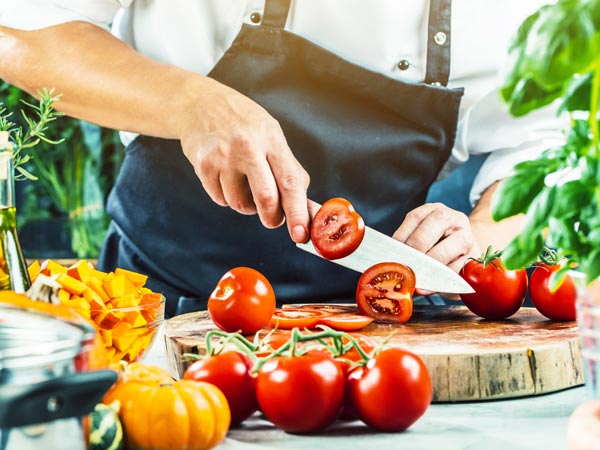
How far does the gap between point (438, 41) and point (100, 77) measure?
726mm

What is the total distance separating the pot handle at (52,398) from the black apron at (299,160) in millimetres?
1178

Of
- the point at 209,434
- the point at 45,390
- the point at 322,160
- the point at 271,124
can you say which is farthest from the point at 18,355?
the point at 322,160

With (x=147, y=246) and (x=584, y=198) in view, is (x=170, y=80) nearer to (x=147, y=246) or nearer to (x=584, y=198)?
(x=147, y=246)

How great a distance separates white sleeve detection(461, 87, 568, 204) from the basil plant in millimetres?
1214

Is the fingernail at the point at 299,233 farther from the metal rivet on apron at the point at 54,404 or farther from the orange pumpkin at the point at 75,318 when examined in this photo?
the metal rivet on apron at the point at 54,404

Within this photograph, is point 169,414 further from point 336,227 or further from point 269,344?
point 336,227

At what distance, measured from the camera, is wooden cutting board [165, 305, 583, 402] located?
1.13m

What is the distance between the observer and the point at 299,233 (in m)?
1.43

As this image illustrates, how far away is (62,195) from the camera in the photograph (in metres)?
3.32

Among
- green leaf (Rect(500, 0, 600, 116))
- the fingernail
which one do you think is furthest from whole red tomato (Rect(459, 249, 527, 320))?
green leaf (Rect(500, 0, 600, 116))

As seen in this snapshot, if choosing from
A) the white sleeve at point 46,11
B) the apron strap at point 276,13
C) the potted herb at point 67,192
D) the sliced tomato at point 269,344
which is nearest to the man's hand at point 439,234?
the apron strap at point 276,13

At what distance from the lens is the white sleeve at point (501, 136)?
1.98 m

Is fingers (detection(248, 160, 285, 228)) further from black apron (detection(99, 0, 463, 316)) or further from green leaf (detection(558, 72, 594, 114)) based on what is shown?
green leaf (detection(558, 72, 594, 114))

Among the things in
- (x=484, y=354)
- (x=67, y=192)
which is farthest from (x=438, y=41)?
(x=67, y=192)
